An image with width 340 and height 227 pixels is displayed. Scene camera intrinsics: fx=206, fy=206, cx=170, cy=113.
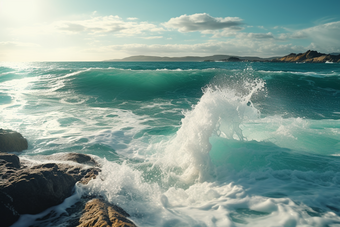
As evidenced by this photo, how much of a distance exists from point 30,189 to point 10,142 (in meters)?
3.34

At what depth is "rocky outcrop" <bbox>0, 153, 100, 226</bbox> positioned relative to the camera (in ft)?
8.47

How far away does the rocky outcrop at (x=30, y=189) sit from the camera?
102 inches

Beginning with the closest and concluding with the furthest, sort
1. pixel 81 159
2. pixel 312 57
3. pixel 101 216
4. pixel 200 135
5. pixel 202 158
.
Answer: pixel 101 216 → pixel 202 158 → pixel 81 159 → pixel 200 135 → pixel 312 57

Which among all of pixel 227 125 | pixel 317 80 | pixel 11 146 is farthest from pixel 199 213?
pixel 317 80

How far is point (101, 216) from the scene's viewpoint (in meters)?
2.43

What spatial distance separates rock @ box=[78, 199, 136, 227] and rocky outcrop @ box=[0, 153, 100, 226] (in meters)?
0.54

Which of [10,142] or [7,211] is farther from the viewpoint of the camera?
[10,142]

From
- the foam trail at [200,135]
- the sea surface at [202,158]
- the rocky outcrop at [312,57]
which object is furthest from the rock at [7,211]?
the rocky outcrop at [312,57]

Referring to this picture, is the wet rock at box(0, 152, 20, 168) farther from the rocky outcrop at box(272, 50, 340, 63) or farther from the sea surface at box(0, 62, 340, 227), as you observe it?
the rocky outcrop at box(272, 50, 340, 63)

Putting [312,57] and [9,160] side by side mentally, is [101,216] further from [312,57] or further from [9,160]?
[312,57]

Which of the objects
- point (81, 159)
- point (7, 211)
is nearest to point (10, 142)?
point (81, 159)

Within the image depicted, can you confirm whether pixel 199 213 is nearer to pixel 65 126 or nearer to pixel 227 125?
pixel 227 125

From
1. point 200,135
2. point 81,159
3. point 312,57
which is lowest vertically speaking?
point 81,159

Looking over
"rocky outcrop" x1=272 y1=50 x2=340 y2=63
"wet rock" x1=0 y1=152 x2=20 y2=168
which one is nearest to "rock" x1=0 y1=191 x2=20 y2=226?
"wet rock" x1=0 y1=152 x2=20 y2=168
